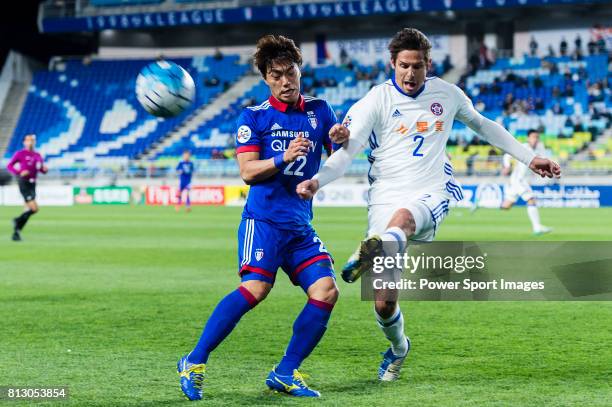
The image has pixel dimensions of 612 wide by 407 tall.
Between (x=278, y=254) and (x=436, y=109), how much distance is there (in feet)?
4.84

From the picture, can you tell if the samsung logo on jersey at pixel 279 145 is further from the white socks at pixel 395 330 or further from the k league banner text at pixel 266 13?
the k league banner text at pixel 266 13

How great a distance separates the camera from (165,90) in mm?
7512

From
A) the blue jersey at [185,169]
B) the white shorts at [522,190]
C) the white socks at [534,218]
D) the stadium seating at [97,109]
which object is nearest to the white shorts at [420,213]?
the white socks at [534,218]

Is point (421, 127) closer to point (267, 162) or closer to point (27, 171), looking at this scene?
point (267, 162)

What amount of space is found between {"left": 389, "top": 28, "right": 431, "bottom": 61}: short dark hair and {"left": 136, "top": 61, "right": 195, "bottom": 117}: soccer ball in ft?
6.01

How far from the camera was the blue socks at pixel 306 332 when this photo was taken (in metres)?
6.17

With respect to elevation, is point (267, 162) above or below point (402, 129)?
below

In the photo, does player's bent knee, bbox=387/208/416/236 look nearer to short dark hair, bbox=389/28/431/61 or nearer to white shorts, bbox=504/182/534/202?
short dark hair, bbox=389/28/431/61

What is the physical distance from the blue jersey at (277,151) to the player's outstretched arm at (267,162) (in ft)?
0.20

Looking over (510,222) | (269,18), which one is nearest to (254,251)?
(510,222)

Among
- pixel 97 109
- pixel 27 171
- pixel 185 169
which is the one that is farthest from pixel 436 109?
pixel 97 109

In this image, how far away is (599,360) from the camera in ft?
24.2

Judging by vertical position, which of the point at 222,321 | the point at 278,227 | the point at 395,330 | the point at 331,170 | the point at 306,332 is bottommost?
the point at 395,330

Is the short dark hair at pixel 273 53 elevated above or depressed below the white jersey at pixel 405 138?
above
